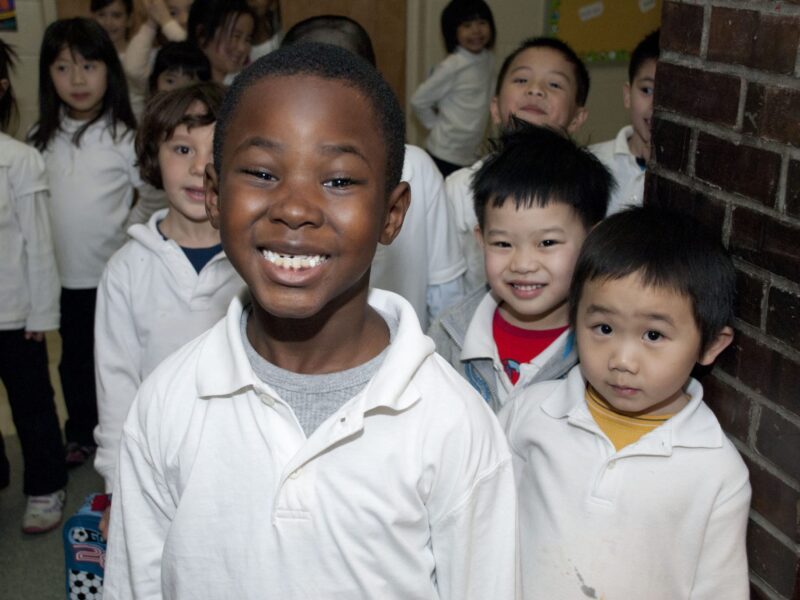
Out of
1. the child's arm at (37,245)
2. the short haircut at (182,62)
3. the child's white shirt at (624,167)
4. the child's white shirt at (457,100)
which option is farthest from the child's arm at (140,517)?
the child's white shirt at (457,100)

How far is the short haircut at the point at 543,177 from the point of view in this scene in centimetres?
188

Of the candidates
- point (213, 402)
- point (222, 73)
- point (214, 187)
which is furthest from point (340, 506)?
point (222, 73)

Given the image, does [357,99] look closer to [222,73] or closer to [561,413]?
[561,413]

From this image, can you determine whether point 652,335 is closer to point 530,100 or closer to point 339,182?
point 339,182

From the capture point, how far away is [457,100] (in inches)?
220

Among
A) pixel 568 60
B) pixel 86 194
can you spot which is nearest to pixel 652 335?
pixel 568 60

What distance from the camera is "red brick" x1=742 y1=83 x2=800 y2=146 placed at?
4.43 feet

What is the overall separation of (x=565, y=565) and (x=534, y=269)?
0.60m

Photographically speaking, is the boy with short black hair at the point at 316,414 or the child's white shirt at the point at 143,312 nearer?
the boy with short black hair at the point at 316,414

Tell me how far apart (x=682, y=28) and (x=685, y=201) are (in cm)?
32

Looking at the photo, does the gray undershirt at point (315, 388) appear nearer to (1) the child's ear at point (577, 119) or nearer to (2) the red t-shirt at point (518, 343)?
(2) the red t-shirt at point (518, 343)

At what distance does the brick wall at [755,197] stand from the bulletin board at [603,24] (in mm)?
4197

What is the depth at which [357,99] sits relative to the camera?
1.24 metres

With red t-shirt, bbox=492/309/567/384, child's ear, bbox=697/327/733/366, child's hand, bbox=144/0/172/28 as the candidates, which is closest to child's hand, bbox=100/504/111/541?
red t-shirt, bbox=492/309/567/384
